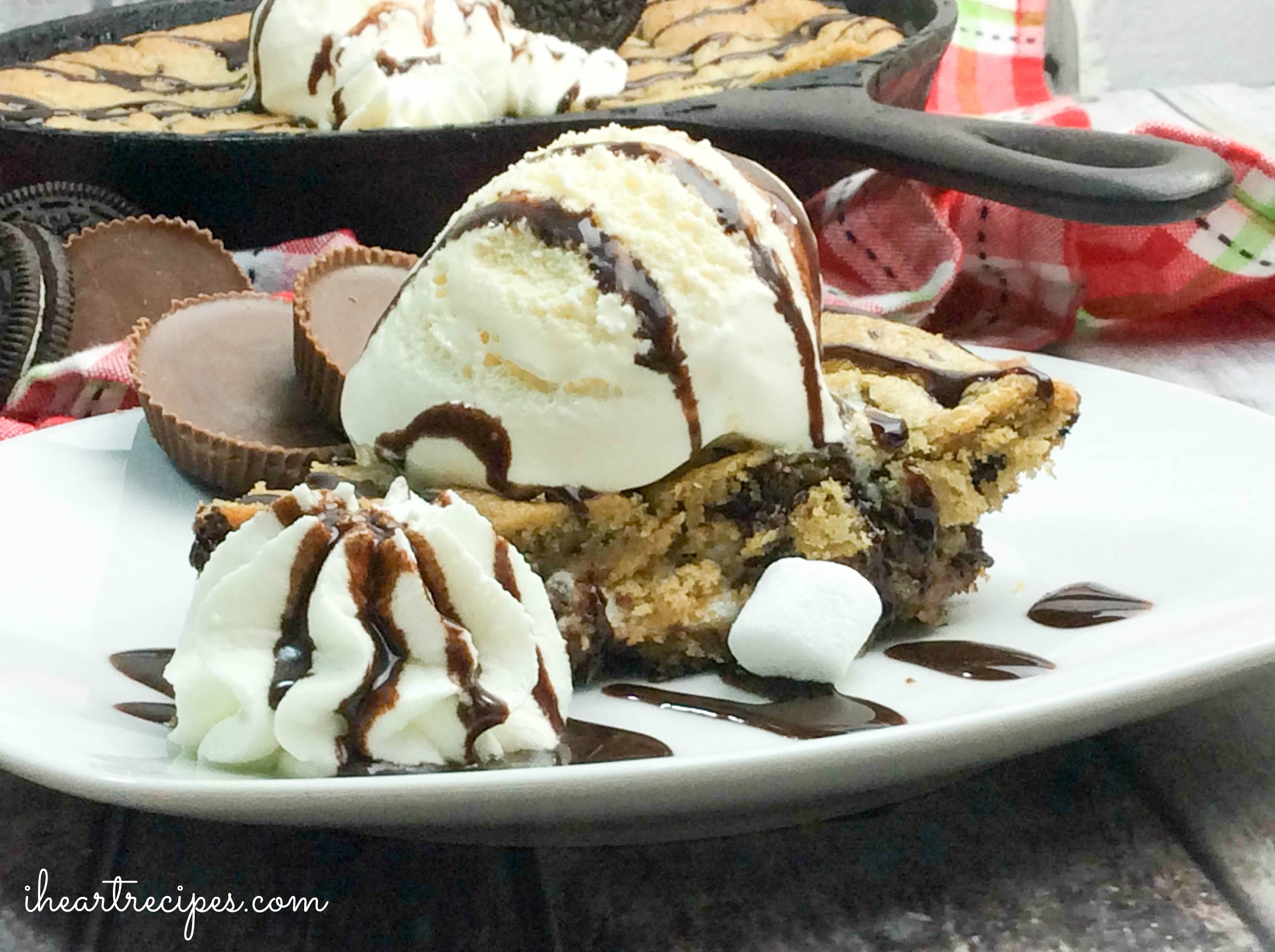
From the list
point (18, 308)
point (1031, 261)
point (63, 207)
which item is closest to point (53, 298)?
point (18, 308)

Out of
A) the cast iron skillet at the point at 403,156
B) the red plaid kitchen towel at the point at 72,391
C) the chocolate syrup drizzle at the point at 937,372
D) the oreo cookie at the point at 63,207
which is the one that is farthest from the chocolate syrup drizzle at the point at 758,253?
the oreo cookie at the point at 63,207

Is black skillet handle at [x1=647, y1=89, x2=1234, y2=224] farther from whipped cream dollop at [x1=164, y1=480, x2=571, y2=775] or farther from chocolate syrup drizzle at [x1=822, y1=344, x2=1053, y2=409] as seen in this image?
whipped cream dollop at [x1=164, y1=480, x2=571, y2=775]

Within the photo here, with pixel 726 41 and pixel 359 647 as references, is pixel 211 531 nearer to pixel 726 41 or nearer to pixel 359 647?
pixel 359 647

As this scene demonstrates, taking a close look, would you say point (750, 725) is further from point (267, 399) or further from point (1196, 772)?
point (267, 399)

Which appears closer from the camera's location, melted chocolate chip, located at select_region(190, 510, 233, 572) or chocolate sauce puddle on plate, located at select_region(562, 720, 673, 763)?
chocolate sauce puddle on plate, located at select_region(562, 720, 673, 763)

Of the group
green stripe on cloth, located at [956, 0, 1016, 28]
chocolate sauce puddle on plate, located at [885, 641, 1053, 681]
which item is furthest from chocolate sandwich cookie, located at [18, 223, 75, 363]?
green stripe on cloth, located at [956, 0, 1016, 28]

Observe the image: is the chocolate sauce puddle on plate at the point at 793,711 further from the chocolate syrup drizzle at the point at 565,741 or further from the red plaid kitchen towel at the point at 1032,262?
the red plaid kitchen towel at the point at 1032,262
